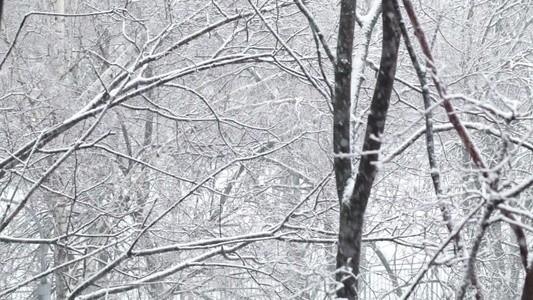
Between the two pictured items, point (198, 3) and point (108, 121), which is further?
point (108, 121)

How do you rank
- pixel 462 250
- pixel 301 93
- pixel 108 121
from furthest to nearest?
pixel 301 93 < pixel 108 121 < pixel 462 250

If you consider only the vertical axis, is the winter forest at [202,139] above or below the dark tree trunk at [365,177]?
above

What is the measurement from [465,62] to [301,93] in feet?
8.27

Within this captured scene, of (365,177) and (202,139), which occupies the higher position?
(202,139)

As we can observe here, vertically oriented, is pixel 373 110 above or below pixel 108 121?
below

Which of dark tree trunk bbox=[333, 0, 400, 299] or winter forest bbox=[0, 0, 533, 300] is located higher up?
winter forest bbox=[0, 0, 533, 300]

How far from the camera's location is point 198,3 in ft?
27.7

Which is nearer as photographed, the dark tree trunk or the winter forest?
the dark tree trunk

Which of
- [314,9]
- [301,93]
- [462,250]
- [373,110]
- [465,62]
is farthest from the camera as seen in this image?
[301,93]

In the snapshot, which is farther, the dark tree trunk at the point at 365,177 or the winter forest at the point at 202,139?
the winter forest at the point at 202,139

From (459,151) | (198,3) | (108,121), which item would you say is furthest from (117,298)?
(459,151)

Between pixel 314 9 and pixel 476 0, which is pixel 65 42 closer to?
pixel 314 9

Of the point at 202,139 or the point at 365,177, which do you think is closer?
the point at 365,177

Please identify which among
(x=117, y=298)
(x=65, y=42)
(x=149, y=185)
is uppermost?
(x=65, y=42)
